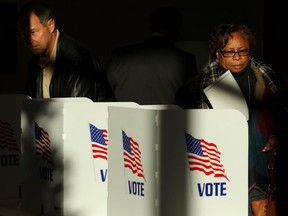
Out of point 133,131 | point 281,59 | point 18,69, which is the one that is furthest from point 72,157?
point 18,69

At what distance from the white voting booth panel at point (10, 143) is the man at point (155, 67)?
945mm

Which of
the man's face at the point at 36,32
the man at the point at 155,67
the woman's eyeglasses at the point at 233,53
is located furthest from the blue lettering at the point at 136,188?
the man at the point at 155,67

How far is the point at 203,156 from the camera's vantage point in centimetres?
592

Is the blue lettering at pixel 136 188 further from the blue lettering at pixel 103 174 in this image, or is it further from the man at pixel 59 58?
the man at pixel 59 58

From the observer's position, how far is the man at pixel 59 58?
7.87 meters

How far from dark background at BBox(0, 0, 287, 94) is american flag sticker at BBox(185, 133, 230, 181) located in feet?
17.6

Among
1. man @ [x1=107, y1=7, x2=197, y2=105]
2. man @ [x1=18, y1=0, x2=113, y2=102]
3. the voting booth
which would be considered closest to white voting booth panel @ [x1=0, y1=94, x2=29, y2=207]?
man @ [x1=18, y1=0, x2=113, y2=102]

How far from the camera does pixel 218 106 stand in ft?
21.5

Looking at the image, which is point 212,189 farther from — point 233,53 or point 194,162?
point 233,53

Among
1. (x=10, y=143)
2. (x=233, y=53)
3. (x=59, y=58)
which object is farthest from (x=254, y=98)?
(x=10, y=143)

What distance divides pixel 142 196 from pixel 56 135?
38.4 inches

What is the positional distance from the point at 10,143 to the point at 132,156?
2.22m

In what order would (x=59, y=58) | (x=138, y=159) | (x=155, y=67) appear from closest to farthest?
(x=138, y=159) < (x=59, y=58) < (x=155, y=67)

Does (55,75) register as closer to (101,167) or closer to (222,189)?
(101,167)
